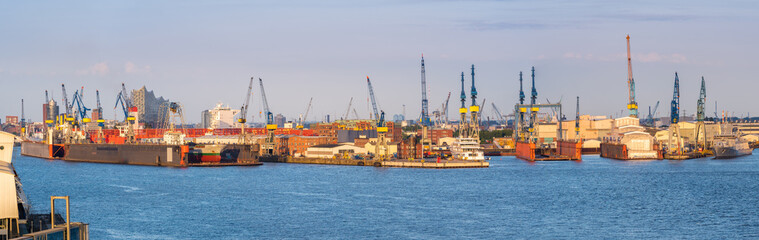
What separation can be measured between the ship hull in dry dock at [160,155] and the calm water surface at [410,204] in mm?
15138

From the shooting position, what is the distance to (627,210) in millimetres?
45688

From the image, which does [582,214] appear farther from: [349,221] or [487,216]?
[349,221]

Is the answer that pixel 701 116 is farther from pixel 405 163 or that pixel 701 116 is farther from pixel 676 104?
pixel 405 163

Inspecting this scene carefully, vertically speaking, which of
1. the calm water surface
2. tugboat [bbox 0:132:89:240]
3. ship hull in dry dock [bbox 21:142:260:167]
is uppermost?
ship hull in dry dock [bbox 21:142:260:167]

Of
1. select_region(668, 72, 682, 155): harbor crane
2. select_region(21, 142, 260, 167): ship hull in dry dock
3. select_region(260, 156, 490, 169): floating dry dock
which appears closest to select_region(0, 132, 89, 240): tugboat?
select_region(260, 156, 490, 169): floating dry dock

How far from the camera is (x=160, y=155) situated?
9425cm

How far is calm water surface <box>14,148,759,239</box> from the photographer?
37.8 meters

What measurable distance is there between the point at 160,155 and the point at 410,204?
52702 millimetres

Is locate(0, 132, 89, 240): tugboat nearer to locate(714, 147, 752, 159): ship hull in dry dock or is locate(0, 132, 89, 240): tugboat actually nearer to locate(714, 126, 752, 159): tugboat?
locate(714, 147, 752, 159): ship hull in dry dock

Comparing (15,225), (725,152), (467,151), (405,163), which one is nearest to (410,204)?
(15,225)

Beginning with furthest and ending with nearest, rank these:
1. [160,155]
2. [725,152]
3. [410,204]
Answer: [725,152], [160,155], [410,204]

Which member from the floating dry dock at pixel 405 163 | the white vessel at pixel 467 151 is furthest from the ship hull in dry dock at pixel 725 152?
the floating dry dock at pixel 405 163

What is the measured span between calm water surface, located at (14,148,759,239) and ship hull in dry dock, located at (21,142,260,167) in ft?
49.7

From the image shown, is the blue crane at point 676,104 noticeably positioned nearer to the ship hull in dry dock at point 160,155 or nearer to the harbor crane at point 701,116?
the harbor crane at point 701,116
